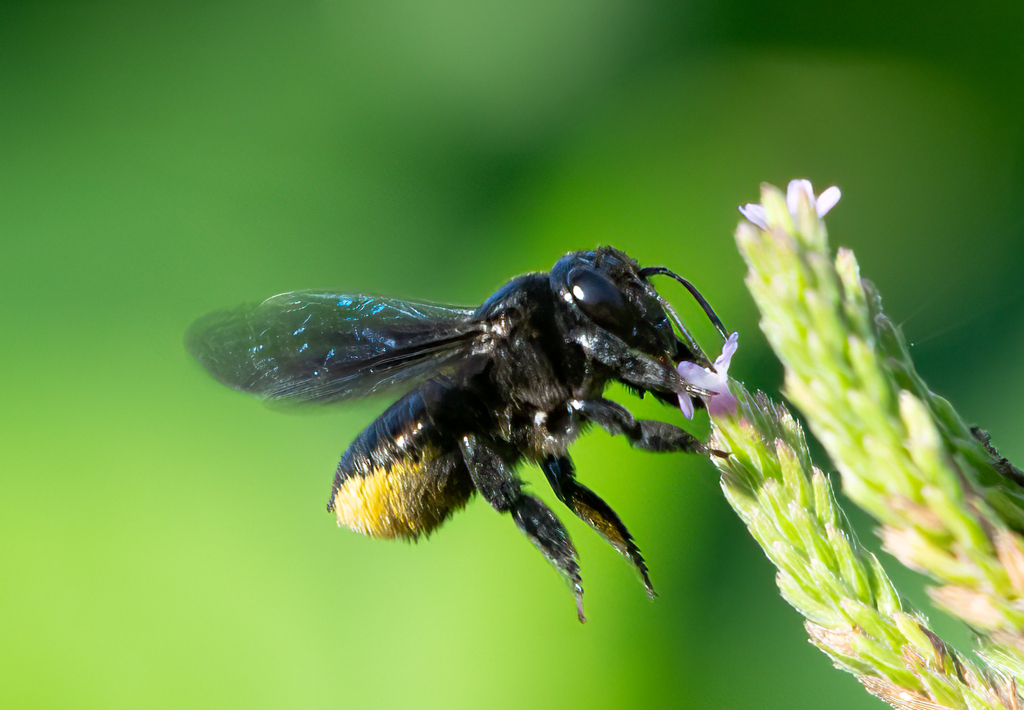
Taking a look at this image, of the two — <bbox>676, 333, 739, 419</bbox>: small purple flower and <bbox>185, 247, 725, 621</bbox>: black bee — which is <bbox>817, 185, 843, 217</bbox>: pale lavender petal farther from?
<bbox>185, 247, 725, 621</bbox>: black bee

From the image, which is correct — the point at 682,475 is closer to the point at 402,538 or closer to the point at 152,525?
the point at 402,538

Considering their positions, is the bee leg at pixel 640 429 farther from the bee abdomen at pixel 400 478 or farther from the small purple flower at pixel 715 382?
the bee abdomen at pixel 400 478

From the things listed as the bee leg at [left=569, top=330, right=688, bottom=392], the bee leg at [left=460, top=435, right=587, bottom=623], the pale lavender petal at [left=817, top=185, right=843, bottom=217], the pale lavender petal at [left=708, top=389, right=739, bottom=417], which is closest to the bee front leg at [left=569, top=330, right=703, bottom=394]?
the bee leg at [left=569, top=330, right=688, bottom=392]

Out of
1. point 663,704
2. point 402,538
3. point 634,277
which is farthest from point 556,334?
point 663,704

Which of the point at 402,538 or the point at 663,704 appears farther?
the point at 663,704

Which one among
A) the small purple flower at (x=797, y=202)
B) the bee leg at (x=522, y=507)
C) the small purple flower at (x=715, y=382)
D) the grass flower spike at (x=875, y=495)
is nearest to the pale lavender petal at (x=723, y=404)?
the small purple flower at (x=715, y=382)

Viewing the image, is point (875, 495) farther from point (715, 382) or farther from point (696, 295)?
point (696, 295)

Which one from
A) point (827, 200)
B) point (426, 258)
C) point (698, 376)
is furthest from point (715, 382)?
point (426, 258)
